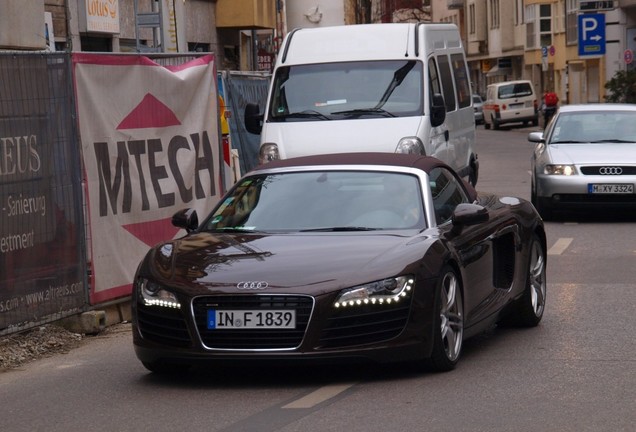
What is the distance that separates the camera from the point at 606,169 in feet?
65.7

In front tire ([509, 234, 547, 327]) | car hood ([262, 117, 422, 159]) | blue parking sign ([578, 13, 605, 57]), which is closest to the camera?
front tire ([509, 234, 547, 327])

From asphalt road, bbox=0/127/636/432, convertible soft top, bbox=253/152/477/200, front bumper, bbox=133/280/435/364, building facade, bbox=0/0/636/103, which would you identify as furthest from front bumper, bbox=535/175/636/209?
front bumper, bbox=133/280/435/364

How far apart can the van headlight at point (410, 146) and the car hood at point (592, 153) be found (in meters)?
3.55

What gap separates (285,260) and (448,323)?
3.43ft

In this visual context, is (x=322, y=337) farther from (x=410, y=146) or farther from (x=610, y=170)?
(x=610, y=170)

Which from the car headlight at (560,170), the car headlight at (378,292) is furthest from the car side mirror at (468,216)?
the car headlight at (560,170)

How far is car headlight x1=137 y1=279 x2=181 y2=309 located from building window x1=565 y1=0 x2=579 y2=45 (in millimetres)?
74615

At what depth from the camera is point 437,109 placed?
18.1 m

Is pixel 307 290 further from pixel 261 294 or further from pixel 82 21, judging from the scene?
pixel 82 21

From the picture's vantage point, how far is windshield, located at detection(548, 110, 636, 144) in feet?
69.2

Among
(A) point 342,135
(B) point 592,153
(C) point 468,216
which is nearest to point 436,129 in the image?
(A) point 342,135

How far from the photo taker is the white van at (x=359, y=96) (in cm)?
1758

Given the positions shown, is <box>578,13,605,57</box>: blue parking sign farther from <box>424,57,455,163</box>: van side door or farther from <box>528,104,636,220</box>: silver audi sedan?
<box>424,57,455,163</box>: van side door

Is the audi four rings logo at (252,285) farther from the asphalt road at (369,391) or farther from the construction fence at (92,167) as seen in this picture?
the construction fence at (92,167)
